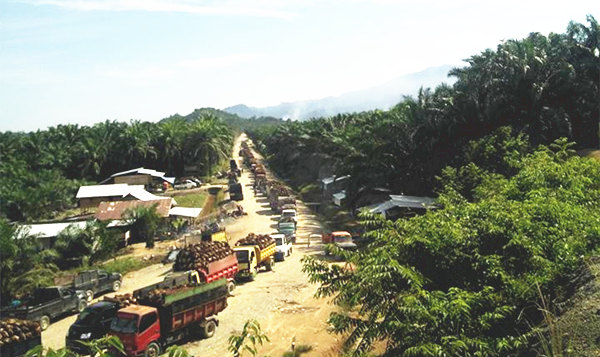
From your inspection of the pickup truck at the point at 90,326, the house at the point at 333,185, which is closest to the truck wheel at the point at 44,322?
the pickup truck at the point at 90,326

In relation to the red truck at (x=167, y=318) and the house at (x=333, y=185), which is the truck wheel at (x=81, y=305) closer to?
the red truck at (x=167, y=318)

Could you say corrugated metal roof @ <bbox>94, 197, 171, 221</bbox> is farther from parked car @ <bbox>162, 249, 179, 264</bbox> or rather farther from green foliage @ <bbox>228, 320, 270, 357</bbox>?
green foliage @ <bbox>228, 320, 270, 357</bbox>

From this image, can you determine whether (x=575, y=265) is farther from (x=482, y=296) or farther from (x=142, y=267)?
(x=142, y=267)

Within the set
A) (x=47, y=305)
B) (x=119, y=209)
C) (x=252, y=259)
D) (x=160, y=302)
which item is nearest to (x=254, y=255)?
(x=252, y=259)

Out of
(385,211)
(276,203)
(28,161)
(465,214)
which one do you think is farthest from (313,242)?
(28,161)

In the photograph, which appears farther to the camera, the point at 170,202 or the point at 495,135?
the point at 170,202

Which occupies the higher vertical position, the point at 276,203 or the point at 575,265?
the point at 575,265
